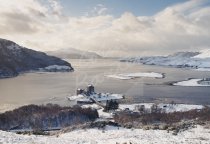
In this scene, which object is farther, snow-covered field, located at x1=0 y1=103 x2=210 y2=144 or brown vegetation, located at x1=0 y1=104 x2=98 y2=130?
brown vegetation, located at x1=0 y1=104 x2=98 y2=130


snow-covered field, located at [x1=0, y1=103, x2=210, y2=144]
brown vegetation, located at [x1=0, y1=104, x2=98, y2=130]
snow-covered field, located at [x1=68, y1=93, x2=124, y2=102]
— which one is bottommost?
brown vegetation, located at [x1=0, y1=104, x2=98, y2=130]

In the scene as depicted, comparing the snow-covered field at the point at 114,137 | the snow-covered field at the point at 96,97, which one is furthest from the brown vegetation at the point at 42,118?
the snow-covered field at the point at 96,97

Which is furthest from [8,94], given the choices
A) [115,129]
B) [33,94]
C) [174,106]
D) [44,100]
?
[115,129]

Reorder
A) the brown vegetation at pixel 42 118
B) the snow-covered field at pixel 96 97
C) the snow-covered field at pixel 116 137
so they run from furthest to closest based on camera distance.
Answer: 1. the snow-covered field at pixel 96 97
2. the brown vegetation at pixel 42 118
3. the snow-covered field at pixel 116 137

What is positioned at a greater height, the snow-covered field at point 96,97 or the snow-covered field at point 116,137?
the snow-covered field at point 116,137

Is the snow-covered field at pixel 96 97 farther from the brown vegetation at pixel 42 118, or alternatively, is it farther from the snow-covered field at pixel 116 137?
the snow-covered field at pixel 116 137

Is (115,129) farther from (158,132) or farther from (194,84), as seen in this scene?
(194,84)

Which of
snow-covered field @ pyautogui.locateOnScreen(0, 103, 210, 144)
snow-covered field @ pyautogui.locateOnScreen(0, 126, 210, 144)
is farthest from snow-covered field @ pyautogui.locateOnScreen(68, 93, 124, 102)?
snow-covered field @ pyautogui.locateOnScreen(0, 126, 210, 144)

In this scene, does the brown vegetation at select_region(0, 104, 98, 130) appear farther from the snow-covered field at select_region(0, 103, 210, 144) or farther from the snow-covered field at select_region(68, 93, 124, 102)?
the snow-covered field at select_region(68, 93, 124, 102)
